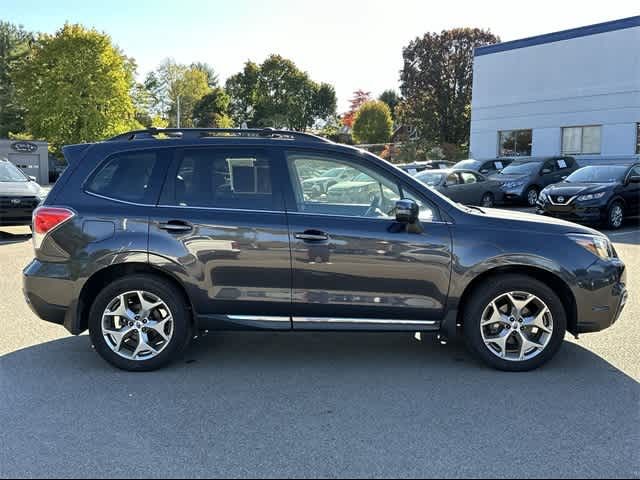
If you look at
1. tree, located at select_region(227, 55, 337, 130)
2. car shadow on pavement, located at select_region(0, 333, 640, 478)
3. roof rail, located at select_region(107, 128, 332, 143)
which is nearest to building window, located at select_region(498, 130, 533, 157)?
car shadow on pavement, located at select_region(0, 333, 640, 478)

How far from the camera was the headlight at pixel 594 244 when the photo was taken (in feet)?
15.6

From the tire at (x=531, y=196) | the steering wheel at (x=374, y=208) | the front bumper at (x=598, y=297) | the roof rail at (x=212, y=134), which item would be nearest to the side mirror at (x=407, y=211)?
the steering wheel at (x=374, y=208)

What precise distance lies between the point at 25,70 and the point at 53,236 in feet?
143

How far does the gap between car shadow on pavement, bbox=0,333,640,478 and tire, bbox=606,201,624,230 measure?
9.53 metres

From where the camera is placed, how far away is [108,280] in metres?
4.86

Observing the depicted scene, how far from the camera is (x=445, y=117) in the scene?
4547 centimetres

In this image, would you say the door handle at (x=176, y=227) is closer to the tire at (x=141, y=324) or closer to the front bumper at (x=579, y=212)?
the tire at (x=141, y=324)

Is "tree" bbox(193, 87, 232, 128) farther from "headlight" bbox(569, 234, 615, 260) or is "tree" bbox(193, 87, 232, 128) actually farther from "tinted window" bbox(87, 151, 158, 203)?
"headlight" bbox(569, 234, 615, 260)

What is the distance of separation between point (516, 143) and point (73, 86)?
2958cm

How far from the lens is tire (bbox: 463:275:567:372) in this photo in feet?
15.2

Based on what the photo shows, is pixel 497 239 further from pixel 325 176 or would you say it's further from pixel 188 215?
pixel 188 215

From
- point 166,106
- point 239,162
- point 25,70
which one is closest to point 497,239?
point 239,162

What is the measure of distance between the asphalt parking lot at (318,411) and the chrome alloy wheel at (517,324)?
0.67 ft

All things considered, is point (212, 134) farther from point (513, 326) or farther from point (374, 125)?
point (374, 125)
